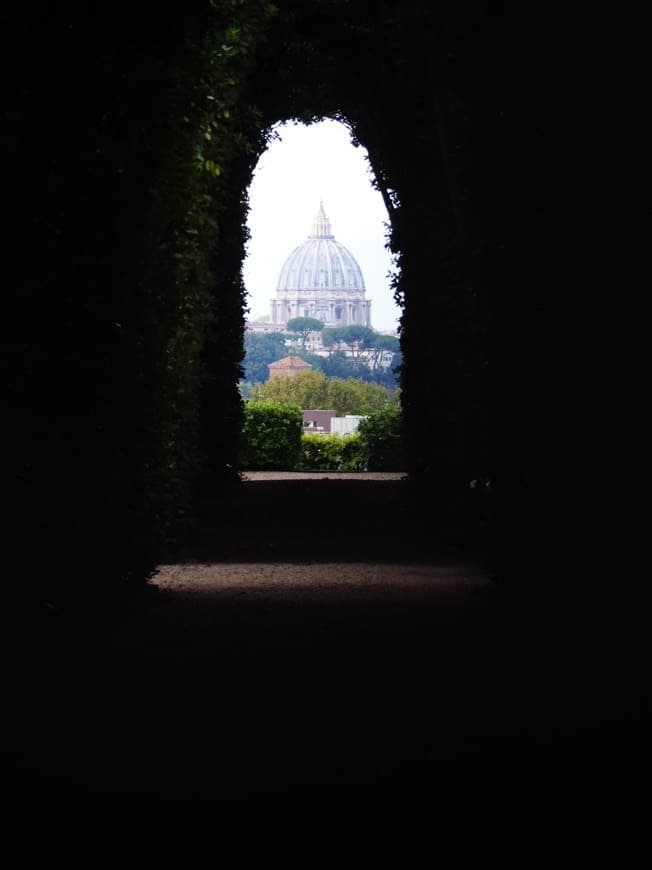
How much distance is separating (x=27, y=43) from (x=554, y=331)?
386cm

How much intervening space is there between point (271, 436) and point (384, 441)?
3.11 m

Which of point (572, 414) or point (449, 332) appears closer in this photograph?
point (572, 414)

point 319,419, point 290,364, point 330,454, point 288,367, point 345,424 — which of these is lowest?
point 330,454

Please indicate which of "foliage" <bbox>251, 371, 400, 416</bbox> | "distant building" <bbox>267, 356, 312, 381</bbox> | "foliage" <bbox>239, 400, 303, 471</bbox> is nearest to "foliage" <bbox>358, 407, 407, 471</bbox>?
"foliage" <bbox>239, 400, 303, 471</bbox>

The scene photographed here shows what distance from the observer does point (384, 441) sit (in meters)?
34.2

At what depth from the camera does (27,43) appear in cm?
792

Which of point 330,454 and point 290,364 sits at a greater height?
point 290,364

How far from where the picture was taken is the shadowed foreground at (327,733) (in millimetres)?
4746

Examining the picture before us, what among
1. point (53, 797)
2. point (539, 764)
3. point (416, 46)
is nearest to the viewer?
point (53, 797)

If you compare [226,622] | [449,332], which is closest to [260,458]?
[449,332]

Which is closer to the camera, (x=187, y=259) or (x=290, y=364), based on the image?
(x=187, y=259)

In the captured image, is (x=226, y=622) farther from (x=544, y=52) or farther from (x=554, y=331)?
(x=544, y=52)

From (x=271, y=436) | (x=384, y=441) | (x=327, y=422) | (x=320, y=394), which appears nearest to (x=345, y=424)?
(x=327, y=422)

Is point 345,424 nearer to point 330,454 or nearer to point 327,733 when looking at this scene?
point 330,454
